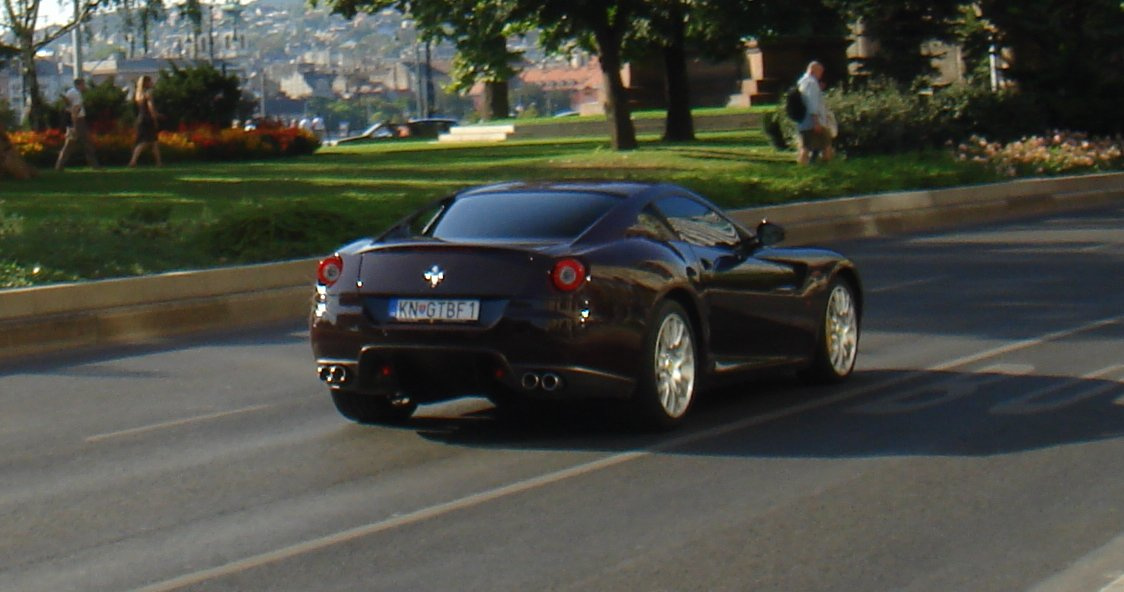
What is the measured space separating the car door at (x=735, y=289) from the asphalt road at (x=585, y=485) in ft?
1.19

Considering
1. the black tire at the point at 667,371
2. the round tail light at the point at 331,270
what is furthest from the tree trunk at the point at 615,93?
the round tail light at the point at 331,270

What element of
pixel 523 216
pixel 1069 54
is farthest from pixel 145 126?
pixel 523 216

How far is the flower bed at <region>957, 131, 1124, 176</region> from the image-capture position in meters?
32.3

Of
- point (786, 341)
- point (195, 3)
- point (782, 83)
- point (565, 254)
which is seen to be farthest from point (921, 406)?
point (782, 83)

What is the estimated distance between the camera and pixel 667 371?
985 cm

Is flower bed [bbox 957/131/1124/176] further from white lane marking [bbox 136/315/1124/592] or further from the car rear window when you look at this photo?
the car rear window

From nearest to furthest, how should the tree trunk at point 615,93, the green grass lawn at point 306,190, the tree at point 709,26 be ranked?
1. the green grass lawn at point 306,190
2. the tree at point 709,26
3. the tree trunk at point 615,93

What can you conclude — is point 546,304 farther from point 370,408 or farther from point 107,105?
point 107,105

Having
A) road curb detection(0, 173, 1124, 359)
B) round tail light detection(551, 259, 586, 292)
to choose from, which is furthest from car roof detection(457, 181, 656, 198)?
road curb detection(0, 173, 1124, 359)

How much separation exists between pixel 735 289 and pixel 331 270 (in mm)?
2282

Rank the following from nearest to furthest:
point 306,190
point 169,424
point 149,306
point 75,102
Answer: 1. point 169,424
2. point 149,306
3. point 306,190
4. point 75,102

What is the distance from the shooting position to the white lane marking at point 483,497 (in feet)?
22.9

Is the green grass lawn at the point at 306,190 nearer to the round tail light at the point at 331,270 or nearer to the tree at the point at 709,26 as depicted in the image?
the tree at the point at 709,26

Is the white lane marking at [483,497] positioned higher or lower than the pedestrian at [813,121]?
lower
